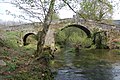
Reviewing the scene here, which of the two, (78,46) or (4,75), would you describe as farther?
(78,46)

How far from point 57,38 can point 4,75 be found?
2771 cm

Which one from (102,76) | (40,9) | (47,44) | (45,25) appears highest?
(40,9)

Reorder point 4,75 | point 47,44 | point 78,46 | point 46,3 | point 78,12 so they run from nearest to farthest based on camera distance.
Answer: point 4,75 < point 78,12 < point 46,3 < point 47,44 < point 78,46

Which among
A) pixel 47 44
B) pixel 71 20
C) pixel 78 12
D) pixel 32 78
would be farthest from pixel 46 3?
pixel 71 20

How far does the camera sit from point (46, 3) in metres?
16.5

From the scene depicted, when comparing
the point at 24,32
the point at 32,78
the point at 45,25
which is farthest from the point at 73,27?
the point at 32,78

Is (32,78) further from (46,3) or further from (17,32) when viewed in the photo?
(17,32)

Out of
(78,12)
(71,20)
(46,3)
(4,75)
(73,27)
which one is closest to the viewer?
(4,75)

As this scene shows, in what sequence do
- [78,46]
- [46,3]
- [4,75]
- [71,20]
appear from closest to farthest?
[4,75] < [46,3] < [78,46] < [71,20]

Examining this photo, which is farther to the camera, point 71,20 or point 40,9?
point 71,20

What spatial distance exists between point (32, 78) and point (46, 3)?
635 cm

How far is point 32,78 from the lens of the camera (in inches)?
463

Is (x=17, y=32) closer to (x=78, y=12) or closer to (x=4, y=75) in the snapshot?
(x=78, y=12)

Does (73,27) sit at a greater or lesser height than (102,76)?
greater
